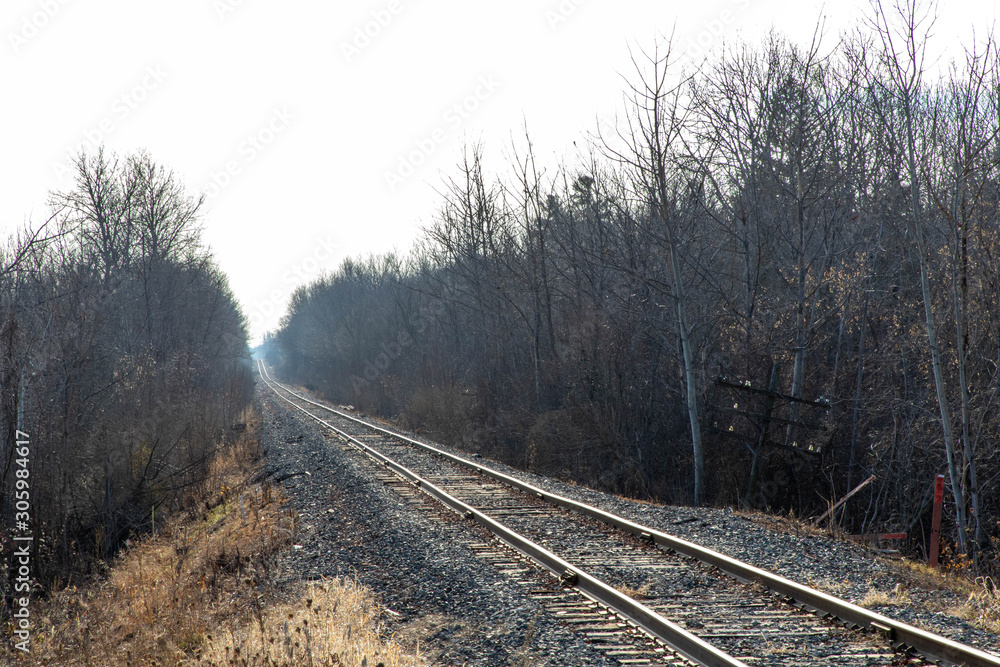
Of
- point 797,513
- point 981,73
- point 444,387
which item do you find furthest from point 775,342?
point 444,387

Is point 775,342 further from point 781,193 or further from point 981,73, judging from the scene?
point 981,73

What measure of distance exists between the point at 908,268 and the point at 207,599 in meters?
15.5

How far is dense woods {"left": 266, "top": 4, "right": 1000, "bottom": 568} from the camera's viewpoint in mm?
10844

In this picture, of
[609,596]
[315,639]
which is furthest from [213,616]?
[609,596]

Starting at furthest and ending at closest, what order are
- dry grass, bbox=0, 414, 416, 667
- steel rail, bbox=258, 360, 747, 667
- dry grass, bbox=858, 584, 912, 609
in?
dry grass, bbox=858, 584, 912, 609 < dry grass, bbox=0, 414, 416, 667 < steel rail, bbox=258, 360, 747, 667

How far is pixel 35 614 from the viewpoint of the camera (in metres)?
8.02

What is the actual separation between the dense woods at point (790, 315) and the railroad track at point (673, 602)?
203 inches

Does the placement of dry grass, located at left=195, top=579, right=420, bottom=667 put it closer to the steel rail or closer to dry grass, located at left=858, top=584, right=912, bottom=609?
the steel rail

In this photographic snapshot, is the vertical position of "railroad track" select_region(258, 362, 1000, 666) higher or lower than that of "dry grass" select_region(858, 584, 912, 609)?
lower

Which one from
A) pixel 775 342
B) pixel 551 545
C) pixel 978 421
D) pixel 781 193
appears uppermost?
pixel 781 193

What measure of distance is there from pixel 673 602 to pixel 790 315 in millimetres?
10569

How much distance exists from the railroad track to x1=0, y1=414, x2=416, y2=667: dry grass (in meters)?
1.83
